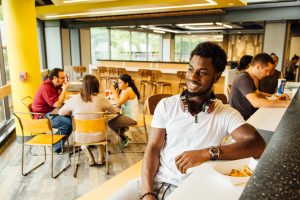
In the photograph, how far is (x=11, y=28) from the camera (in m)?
3.95

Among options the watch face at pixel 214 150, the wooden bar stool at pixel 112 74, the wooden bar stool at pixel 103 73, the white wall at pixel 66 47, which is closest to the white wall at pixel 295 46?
the wooden bar stool at pixel 112 74

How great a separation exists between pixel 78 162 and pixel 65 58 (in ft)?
21.9

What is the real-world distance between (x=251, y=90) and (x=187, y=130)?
1413mm

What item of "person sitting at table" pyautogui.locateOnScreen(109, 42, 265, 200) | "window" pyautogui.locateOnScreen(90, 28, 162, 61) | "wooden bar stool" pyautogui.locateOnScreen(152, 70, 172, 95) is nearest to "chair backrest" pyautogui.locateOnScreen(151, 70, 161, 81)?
"wooden bar stool" pyautogui.locateOnScreen(152, 70, 172, 95)

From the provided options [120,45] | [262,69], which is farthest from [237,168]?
[120,45]

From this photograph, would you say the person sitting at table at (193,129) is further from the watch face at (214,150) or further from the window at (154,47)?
the window at (154,47)

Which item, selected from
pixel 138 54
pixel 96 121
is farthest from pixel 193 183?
pixel 138 54

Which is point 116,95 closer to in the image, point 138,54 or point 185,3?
point 185,3

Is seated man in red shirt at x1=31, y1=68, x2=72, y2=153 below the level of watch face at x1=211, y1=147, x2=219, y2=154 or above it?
below

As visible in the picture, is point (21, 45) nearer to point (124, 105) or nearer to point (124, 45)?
point (124, 105)

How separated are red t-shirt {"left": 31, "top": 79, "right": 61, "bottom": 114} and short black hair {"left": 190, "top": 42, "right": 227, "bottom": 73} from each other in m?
2.90

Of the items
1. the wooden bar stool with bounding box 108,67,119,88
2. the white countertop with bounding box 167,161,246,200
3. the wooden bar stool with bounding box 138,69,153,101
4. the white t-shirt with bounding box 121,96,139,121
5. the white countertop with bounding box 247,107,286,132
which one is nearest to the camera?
the white countertop with bounding box 167,161,246,200

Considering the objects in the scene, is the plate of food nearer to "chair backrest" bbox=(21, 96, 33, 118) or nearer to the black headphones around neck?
the black headphones around neck

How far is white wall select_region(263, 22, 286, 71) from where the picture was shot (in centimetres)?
664
